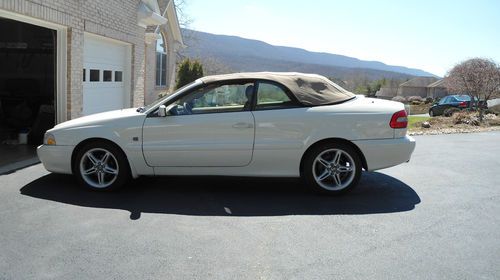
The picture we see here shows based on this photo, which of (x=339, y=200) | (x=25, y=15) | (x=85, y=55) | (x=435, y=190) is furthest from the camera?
(x=85, y=55)

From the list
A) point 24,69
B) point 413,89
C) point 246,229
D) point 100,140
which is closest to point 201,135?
point 100,140

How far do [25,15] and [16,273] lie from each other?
19.0ft

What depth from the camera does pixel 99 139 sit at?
6348mm

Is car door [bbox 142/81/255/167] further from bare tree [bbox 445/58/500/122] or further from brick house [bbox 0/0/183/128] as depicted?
bare tree [bbox 445/58/500/122]

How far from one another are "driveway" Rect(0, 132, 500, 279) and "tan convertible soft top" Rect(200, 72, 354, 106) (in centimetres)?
122

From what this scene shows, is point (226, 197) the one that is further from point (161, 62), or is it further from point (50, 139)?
point (161, 62)

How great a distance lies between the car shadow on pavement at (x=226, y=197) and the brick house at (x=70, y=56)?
342 cm

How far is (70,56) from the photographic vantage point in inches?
394

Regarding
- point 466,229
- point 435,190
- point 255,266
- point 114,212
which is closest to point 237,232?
point 255,266

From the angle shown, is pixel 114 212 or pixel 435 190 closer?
pixel 114 212

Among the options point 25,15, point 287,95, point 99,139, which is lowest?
point 99,139

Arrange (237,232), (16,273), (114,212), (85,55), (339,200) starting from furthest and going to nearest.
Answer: (85,55)
(339,200)
(114,212)
(237,232)
(16,273)

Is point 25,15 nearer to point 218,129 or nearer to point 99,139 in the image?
point 99,139

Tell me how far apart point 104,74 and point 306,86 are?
24.7 ft
